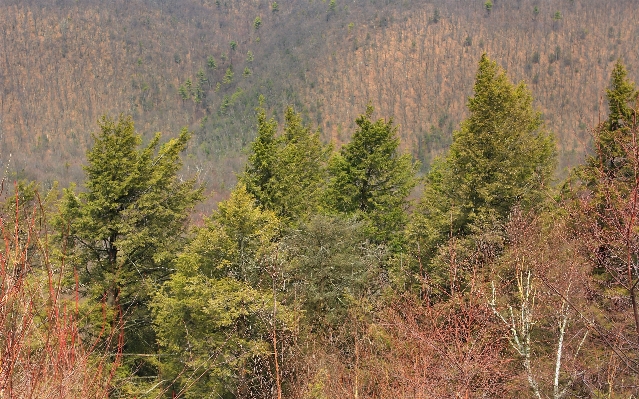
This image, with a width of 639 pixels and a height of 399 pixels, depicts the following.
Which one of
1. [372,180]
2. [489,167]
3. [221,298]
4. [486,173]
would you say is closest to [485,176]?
[486,173]

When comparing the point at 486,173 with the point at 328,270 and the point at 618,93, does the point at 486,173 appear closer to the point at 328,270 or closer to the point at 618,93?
the point at 618,93

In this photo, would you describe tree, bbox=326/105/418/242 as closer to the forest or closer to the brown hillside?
the forest

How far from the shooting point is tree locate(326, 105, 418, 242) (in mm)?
19969

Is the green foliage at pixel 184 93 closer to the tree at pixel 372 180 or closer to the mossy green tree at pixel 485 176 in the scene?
the tree at pixel 372 180

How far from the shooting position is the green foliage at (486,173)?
45.5ft

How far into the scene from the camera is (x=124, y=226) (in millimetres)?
14531

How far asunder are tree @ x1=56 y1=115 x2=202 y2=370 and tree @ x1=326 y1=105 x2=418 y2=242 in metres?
7.39

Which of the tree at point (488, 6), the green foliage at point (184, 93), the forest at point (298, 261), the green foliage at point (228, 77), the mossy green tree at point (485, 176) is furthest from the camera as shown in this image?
the green foliage at point (228, 77)

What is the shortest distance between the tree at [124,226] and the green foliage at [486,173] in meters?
8.59

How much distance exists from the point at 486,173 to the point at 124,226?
36.9ft

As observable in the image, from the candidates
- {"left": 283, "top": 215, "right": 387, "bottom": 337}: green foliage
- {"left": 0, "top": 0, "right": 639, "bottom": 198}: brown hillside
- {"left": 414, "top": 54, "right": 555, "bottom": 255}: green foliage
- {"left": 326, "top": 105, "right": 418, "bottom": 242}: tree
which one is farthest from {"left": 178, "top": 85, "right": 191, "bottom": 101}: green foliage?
{"left": 414, "top": 54, "right": 555, "bottom": 255}: green foliage

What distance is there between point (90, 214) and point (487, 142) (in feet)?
41.3

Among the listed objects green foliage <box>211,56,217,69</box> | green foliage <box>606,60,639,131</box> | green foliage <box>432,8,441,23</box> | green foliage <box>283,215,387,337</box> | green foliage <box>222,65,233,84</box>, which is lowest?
green foliage <box>283,215,387,337</box>

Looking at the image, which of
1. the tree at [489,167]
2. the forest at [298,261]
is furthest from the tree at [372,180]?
the tree at [489,167]
